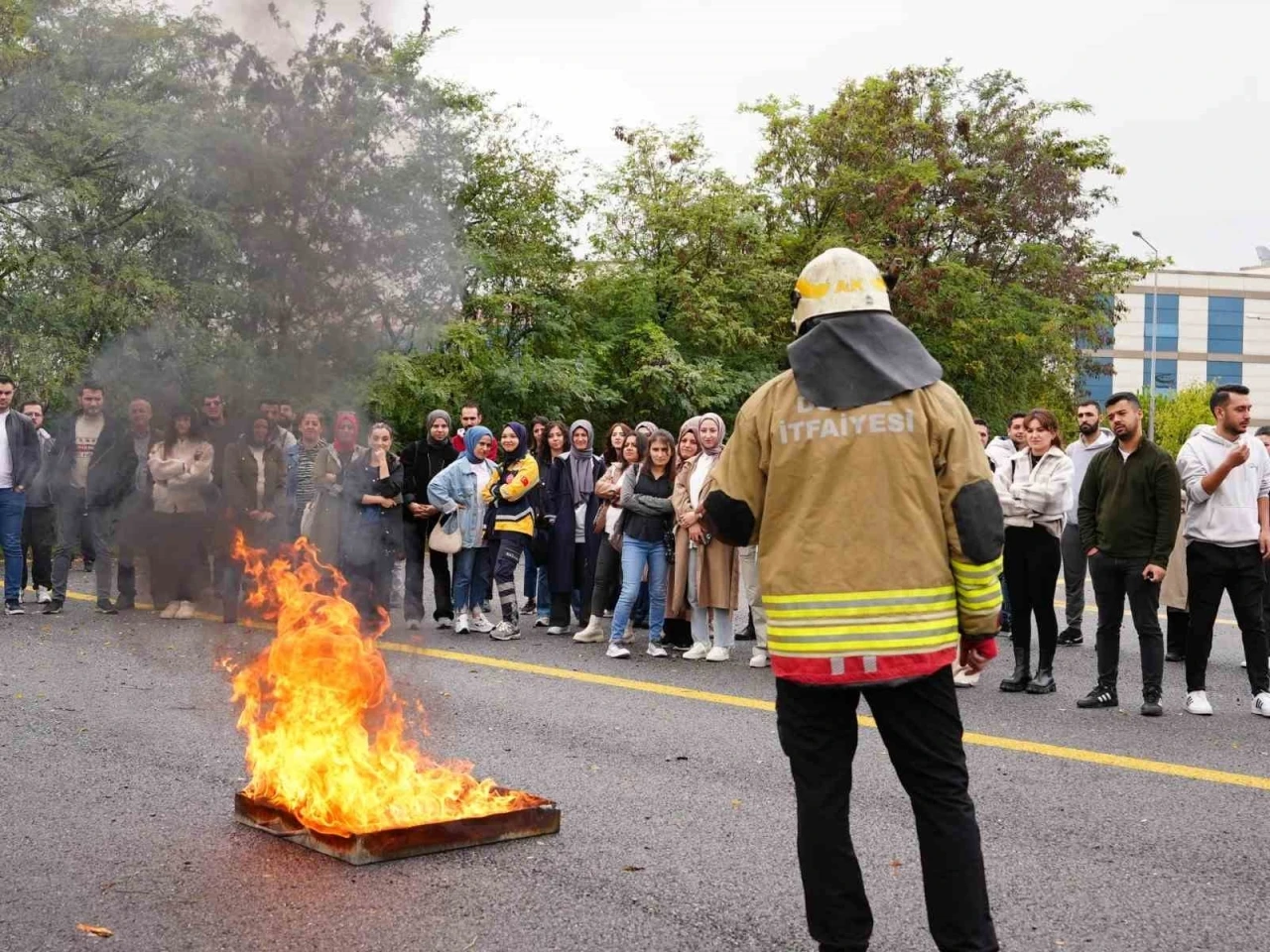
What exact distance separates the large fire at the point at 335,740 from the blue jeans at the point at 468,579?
5759 millimetres

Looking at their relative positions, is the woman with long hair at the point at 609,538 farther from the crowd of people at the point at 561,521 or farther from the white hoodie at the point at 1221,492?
the white hoodie at the point at 1221,492

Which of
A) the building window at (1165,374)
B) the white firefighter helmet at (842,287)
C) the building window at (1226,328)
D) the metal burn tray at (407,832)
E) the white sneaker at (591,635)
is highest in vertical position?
the building window at (1226,328)

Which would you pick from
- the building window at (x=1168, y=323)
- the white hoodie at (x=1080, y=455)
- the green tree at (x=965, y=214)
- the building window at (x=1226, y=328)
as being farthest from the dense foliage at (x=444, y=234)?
the building window at (x=1226, y=328)

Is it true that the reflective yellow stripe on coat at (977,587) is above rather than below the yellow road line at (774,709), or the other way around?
above

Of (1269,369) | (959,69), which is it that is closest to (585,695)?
(959,69)

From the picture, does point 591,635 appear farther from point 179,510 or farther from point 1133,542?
point 1133,542

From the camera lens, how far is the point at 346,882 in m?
4.54

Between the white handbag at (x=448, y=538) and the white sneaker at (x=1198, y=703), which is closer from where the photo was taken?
the white sneaker at (x=1198, y=703)

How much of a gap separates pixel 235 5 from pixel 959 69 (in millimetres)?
31402

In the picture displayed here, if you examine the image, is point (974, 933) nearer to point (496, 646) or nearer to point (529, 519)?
point (496, 646)

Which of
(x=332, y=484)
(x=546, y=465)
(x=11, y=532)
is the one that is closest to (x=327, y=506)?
(x=332, y=484)

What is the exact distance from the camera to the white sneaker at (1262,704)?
26.5 ft

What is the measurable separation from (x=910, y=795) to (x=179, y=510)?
755cm

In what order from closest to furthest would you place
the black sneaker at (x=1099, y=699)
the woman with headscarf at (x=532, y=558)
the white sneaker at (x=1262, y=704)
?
the white sneaker at (x=1262, y=704), the black sneaker at (x=1099, y=699), the woman with headscarf at (x=532, y=558)
